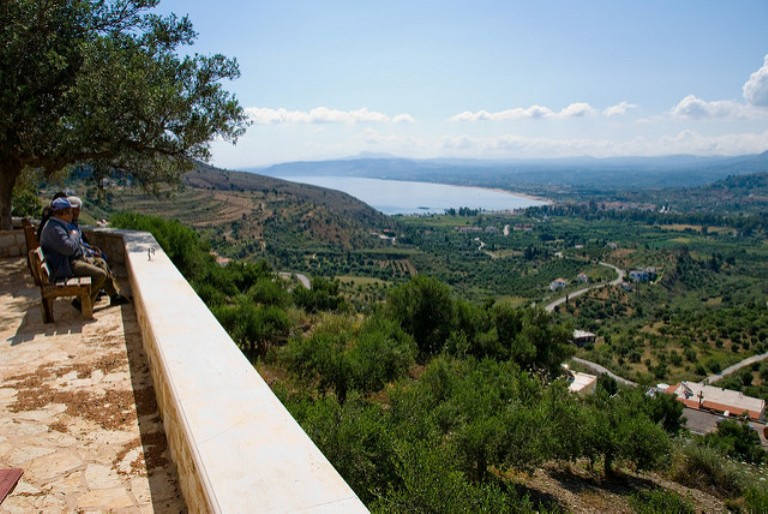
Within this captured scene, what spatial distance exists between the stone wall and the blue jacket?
372cm

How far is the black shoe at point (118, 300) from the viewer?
565 centimetres

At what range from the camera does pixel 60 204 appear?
5258 mm

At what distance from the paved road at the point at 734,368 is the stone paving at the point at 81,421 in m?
44.7

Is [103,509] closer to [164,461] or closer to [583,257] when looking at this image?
[164,461]

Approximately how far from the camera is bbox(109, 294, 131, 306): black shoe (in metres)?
5.65

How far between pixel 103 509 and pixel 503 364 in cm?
742

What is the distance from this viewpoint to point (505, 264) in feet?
325

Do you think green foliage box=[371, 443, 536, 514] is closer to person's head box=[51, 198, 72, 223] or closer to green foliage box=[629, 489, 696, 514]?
green foliage box=[629, 489, 696, 514]

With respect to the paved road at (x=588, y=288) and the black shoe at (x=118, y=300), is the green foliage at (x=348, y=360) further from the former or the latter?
the paved road at (x=588, y=288)

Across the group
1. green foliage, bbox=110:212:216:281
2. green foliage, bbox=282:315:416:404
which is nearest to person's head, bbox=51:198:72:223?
green foliage, bbox=110:212:216:281

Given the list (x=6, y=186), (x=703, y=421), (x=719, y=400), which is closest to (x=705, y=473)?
(x=6, y=186)

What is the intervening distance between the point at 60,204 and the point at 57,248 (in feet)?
1.79

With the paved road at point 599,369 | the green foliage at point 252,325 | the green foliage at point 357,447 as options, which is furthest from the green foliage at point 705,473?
the paved road at point 599,369

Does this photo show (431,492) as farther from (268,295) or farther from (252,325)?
(268,295)
